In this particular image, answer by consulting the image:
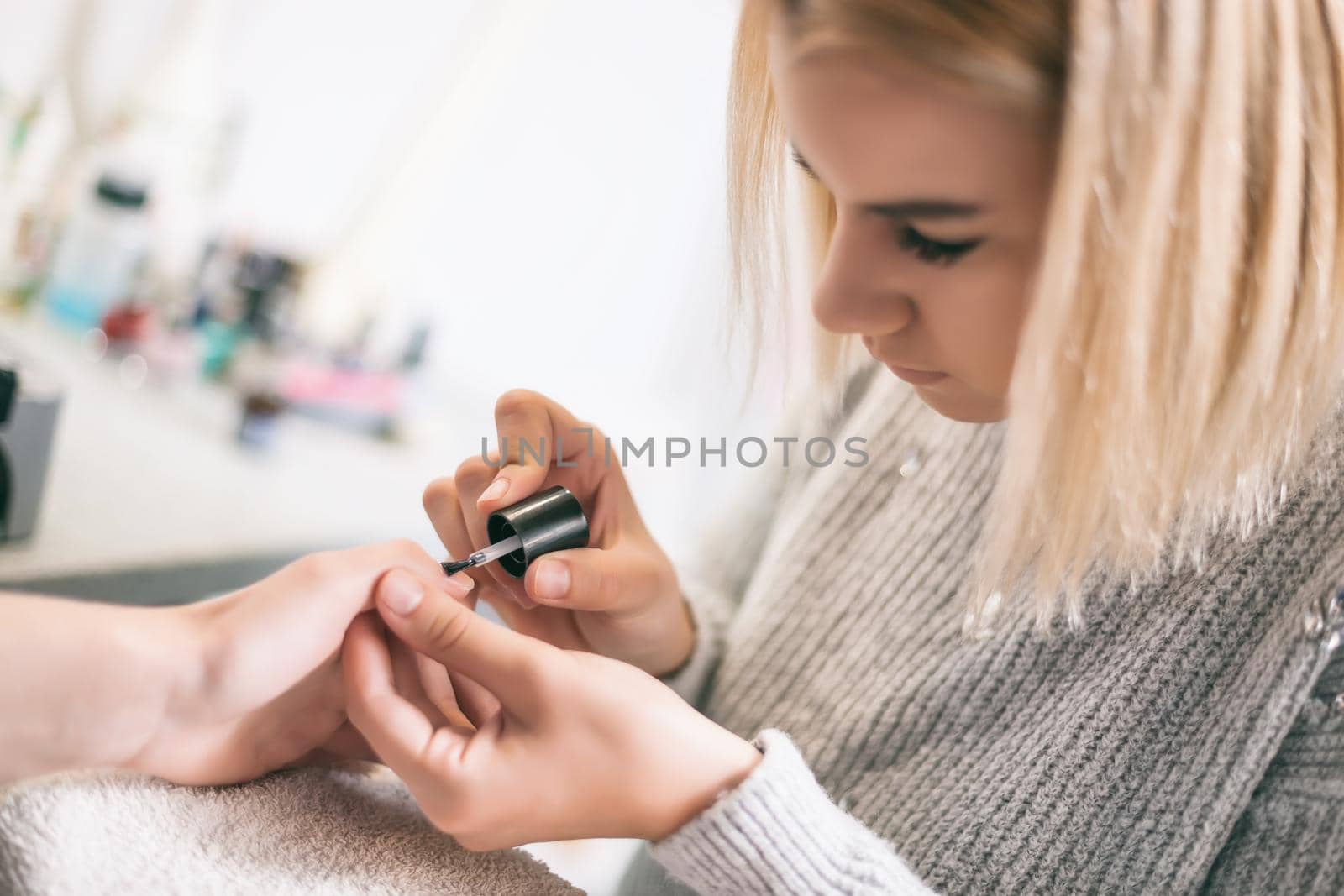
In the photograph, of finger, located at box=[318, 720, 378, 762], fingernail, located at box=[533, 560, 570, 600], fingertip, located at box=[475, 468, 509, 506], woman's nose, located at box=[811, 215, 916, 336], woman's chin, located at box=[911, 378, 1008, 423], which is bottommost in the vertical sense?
finger, located at box=[318, 720, 378, 762]

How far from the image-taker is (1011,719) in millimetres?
498

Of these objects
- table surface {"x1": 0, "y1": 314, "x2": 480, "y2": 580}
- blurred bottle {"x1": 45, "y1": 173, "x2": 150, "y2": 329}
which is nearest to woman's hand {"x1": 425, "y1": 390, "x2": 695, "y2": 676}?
table surface {"x1": 0, "y1": 314, "x2": 480, "y2": 580}

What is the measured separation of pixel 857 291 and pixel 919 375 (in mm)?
64

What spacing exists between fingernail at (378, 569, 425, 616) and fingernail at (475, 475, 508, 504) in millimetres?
66

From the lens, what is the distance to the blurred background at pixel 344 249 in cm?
85

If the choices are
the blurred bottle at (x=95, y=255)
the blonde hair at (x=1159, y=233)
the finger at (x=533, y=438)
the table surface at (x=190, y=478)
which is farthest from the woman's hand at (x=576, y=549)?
the blurred bottle at (x=95, y=255)

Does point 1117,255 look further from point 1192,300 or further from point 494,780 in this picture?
point 494,780

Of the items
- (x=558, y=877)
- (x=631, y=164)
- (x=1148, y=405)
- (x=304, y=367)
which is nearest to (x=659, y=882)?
(x=558, y=877)

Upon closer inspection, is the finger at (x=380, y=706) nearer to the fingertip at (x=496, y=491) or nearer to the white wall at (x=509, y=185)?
the fingertip at (x=496, y=491)

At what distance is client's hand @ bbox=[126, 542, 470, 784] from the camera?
0.42 metres

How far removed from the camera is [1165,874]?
43 cm

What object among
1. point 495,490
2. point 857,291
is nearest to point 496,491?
point 495,490

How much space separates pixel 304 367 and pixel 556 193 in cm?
34

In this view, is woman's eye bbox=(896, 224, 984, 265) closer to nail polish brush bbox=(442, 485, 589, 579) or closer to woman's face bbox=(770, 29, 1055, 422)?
woman's face bbox=(770, 29, 1055, 422)
